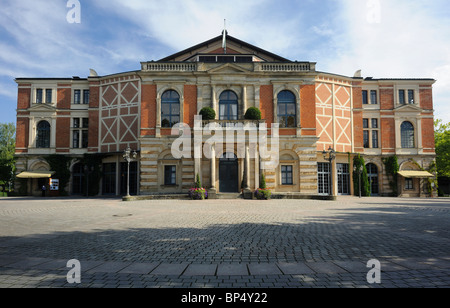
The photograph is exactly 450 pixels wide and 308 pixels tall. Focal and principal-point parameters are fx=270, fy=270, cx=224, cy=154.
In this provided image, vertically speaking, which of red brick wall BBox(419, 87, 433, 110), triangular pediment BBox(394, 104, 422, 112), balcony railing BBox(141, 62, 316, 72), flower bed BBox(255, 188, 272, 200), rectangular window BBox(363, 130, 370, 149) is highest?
balcony railing BBox(141, 62, 316, 72)

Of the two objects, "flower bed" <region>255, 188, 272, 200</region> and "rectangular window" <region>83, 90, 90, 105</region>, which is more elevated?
"rectangular window" <region>83, 90, 90, 105</region>

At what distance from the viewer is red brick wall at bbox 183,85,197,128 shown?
26828mm

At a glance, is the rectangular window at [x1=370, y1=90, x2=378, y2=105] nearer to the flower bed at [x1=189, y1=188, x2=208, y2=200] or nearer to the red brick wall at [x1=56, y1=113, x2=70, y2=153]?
the flower bed at [x1=189, y1=188, x2=208, y2=200]

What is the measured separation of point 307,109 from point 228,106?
26.4 feet

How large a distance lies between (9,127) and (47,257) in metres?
61.7

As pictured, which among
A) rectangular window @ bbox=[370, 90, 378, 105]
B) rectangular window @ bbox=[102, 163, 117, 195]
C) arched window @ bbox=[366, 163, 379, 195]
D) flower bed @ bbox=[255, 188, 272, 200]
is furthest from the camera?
rectangular window @ bbox=[370, 90, 378, 105]

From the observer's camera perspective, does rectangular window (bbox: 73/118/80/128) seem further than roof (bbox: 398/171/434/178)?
Yes

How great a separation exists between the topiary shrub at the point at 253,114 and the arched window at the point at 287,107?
3.36m

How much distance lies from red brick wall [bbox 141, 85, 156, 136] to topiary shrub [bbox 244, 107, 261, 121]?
30.8ft

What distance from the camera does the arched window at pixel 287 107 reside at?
2727 cm

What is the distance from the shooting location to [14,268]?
16.3 feet

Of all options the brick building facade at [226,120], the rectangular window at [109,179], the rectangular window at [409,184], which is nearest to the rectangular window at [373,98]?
the brick building facade at [226,120]

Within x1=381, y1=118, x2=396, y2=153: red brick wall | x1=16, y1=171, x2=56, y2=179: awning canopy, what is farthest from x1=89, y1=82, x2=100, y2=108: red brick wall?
x1=381, y1=118, x2=396, y2=153: red brick wall

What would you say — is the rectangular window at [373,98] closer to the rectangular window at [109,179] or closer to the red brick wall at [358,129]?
the red brick wall at [358,129]
